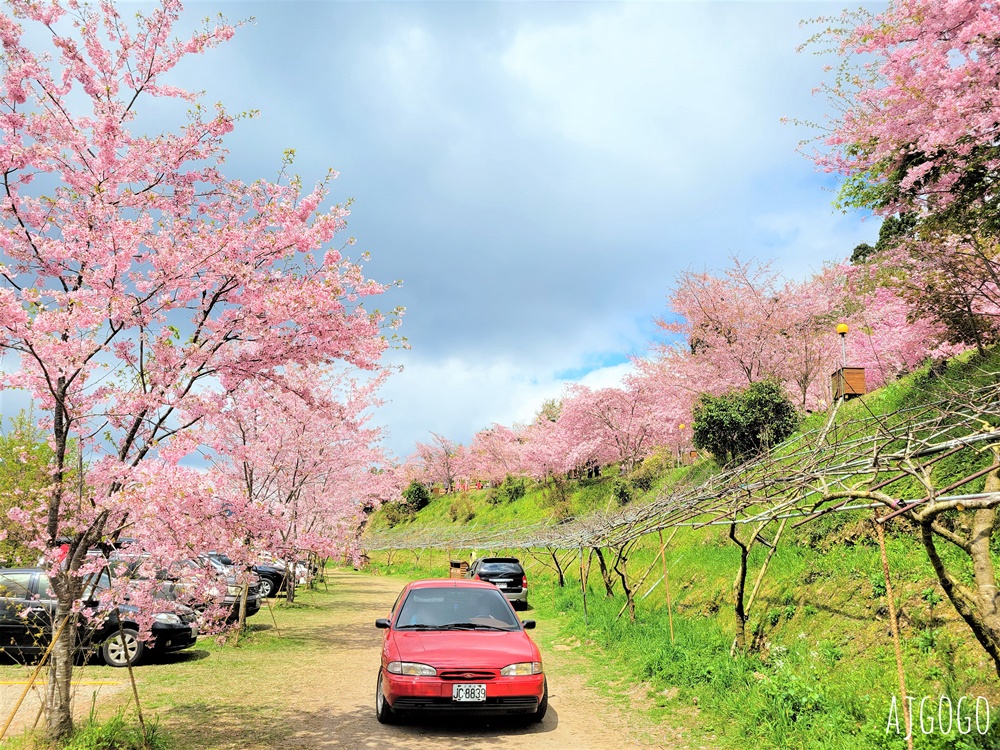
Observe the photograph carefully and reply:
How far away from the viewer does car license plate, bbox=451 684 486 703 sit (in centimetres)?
648

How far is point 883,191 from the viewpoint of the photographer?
12.2m

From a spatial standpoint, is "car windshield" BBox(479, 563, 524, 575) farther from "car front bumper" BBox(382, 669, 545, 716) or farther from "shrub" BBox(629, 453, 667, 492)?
"car front bumper" BBox(382, 669, 545, 716)

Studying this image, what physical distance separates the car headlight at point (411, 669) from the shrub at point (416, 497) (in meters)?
55.4

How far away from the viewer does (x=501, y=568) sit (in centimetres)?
2012

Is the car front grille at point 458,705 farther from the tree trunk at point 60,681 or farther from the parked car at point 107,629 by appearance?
the parked car at point 107,629

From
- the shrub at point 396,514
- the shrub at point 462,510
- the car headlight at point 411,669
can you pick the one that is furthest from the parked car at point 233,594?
the shrub at point 396,514

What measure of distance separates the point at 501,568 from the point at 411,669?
1392cm

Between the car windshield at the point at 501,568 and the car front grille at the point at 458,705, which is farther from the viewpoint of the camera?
the car windshield at the point at 501,568

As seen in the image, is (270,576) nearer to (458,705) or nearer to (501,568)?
(501,568)

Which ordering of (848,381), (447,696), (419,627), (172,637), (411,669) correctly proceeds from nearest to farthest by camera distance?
(447,696) < (411,669) < (419,627) < (172,637) < (848,381)

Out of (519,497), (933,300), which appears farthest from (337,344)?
(519,497)

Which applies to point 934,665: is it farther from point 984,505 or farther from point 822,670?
point 984,505

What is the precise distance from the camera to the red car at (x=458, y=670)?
6.52 m
